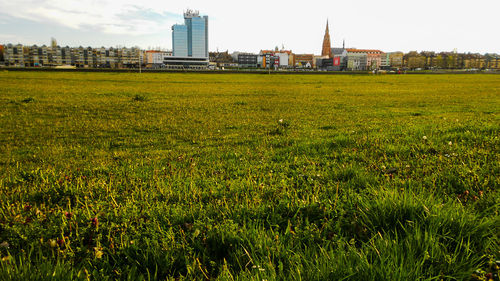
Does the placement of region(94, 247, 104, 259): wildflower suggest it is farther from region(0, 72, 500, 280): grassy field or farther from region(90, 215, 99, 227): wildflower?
region(90, 215, 99, 227): wildflower

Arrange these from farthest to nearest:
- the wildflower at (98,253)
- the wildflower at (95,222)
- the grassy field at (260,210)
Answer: the wildflower at (95,222), the wildflower at (98,253), the grassy field at (260,210)

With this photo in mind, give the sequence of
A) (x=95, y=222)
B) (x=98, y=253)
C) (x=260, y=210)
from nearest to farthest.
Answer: (x=98, y=253) → (x=95, y=222) → (x=260, y=210)

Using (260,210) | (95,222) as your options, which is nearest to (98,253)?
(95,222)

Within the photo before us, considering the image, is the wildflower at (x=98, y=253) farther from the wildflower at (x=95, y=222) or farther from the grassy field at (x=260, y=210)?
the wildflower at (x=95, y=222)

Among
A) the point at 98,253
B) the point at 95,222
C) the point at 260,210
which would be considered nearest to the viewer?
the point at 98,253

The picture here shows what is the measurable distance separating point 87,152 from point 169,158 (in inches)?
95.9

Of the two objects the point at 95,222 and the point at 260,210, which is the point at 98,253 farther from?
the point at 260,210

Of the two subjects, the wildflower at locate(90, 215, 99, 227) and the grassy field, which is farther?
the wildflower at locate(90, 215, 99, 227)

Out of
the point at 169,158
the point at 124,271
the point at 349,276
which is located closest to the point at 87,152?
the point at 169,158

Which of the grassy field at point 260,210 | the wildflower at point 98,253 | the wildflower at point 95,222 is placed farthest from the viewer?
the wildflower at point 95,222

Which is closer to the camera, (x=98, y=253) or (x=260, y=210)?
(x=98, y=253)

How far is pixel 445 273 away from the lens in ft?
6.71

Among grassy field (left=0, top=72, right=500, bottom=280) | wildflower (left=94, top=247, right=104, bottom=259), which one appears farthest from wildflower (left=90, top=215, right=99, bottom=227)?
wildflower (left=94, top=247, right=104, bottom=259)

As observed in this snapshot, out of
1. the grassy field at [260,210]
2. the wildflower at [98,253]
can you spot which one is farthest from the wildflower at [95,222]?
the wildflower at [98,253]
